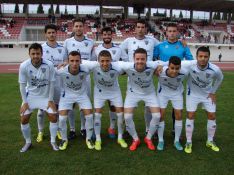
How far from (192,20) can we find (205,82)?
115 ft

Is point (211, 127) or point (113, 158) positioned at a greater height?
point (211, 127)

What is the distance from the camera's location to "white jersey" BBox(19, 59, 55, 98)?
505 centimetres

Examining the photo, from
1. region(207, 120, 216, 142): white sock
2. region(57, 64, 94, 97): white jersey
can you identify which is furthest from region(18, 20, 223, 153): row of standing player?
region(207, 120, 216, 142): white sock

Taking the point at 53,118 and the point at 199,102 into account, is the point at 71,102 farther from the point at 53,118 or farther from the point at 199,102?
the point at 199,102

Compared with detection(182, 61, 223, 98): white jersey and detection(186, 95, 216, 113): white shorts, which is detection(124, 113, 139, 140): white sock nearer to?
detection(186, 95, 216, 113): white shorts

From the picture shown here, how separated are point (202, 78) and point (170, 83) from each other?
0.56 m

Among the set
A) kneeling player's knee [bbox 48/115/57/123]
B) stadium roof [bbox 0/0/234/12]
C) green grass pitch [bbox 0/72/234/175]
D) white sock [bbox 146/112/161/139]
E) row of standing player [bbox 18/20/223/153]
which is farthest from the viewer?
stadium roof [bbox 0/0/234/12]

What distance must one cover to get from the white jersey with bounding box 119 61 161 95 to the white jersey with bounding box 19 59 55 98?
4.16 feet

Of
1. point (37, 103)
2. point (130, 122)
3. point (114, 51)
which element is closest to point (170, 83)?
point (130, 122)

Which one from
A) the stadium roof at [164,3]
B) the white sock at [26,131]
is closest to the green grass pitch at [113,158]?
the white sock at [26,131]

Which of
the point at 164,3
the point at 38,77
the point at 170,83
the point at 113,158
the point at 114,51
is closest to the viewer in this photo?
the point at 113,158

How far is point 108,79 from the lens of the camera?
17.9 ft

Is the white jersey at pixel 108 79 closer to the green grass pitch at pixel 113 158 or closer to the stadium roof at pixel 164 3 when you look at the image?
the green grass pitch at pixel 113 158

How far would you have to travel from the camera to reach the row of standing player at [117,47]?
569 cm
